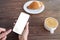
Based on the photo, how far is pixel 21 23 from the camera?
4.08 ft

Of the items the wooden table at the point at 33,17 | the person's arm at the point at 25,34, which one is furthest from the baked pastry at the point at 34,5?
the person's arm at the point at 25,34

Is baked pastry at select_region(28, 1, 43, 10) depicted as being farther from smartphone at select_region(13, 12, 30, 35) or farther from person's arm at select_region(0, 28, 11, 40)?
person's arm at select_region(0, 28, 11, 40)

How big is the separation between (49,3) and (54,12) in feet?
0.37

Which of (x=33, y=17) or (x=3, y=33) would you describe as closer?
(x=3, y=33)

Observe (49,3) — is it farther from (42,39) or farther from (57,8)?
(42,39)

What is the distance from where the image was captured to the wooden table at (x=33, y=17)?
4.05 feet

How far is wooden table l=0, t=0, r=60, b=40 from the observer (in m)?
1.23

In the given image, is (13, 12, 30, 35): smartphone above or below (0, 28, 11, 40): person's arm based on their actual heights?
above

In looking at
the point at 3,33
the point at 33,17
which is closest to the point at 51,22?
the point at 33,17

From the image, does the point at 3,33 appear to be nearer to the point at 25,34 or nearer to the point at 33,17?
the point at 25,34

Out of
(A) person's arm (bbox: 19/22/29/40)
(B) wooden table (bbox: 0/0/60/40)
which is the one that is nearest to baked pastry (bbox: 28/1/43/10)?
(B) wooden table (bbox: 0/0/60/40)

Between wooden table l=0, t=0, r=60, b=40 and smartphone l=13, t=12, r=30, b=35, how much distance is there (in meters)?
0.04

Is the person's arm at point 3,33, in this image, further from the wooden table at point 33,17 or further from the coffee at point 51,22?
the coffee at point 51,22

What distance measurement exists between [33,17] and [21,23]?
0.14 meters
